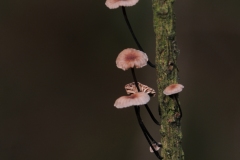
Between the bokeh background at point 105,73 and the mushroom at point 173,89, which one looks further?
the bokeh background at point 105,73

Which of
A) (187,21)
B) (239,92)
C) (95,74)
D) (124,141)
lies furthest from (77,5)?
(239,92)

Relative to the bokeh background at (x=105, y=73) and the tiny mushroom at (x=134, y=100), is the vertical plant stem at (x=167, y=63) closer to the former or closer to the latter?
the tiny mushroom at (x=134, y=100)

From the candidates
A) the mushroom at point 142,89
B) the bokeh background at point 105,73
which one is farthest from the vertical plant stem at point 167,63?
the bokeh background at point 105,73

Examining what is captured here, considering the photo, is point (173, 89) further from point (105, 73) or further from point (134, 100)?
point (105, 73)

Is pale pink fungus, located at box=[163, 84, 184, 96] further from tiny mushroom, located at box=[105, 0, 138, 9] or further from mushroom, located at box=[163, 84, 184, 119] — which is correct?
tiny mushroom, located at box=[105, 0, 138, 9]

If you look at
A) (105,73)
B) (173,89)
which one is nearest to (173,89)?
(173,89)

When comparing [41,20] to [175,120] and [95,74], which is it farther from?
[175,120]
